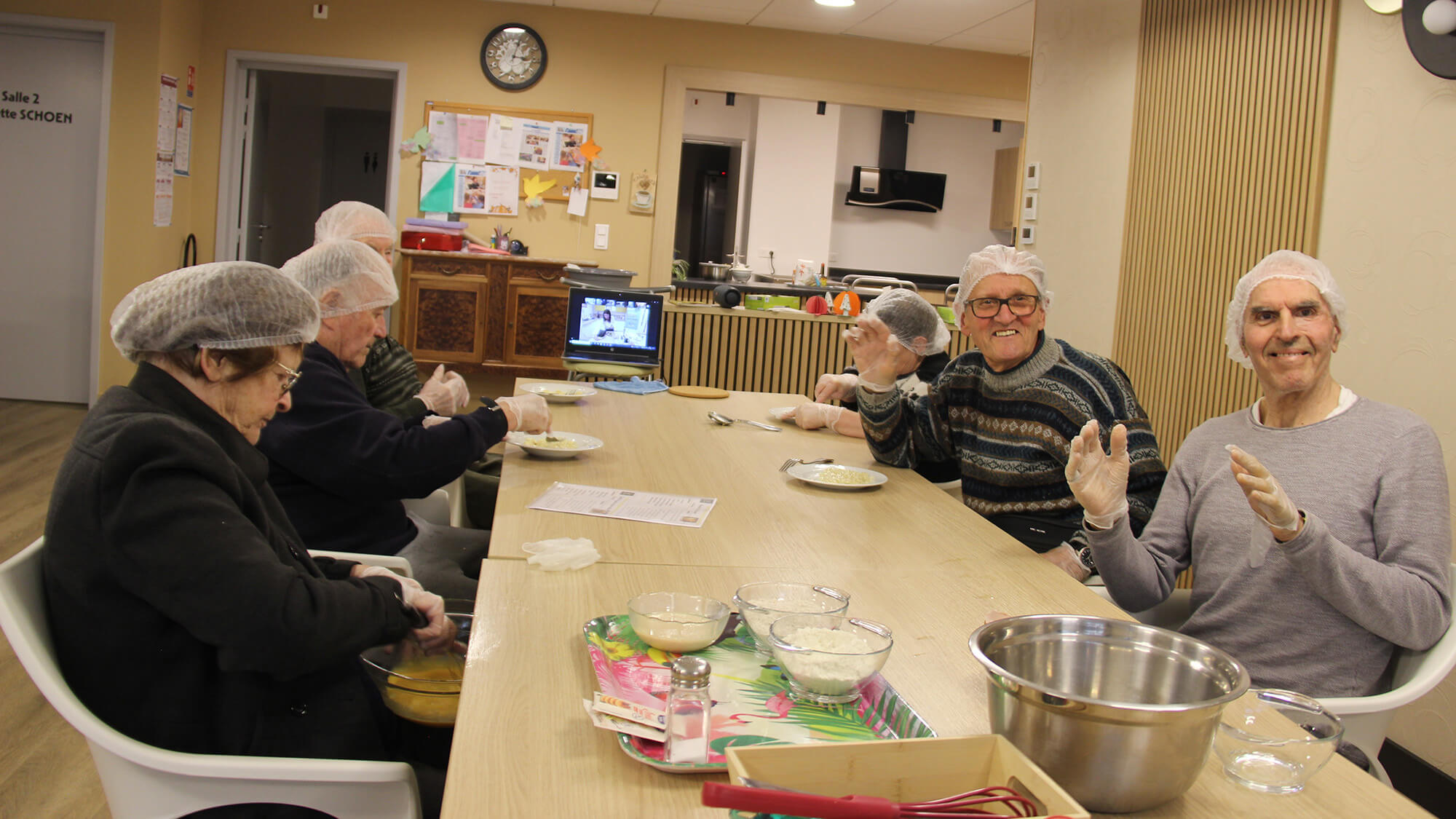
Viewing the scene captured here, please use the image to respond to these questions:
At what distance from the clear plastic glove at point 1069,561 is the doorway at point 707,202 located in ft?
26.2

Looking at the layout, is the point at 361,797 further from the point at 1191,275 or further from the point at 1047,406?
the point at 1191,275

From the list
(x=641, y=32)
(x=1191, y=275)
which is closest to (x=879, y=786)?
(x=1191, y=275)

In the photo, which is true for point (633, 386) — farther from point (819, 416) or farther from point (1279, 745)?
point (1279, 745)

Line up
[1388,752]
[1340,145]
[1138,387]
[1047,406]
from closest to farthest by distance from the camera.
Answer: [1047,406], [1388,752], [1340,145], [1138,387]

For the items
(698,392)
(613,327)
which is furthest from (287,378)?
(613,327)

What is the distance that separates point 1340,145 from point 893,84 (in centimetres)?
480

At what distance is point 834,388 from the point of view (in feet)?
11.0

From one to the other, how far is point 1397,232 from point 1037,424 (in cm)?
129

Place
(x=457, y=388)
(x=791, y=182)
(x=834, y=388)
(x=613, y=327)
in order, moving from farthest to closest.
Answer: (x=791, y=182) < (x=613, y=327) < (x=834, y=388) < (x=457, y=388)

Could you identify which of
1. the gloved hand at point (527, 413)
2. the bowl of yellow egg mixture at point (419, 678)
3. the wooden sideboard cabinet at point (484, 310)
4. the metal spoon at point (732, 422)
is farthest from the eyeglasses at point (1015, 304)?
the wooden sideboard cabinet at point (484, 310)

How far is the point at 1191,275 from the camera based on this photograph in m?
3.73

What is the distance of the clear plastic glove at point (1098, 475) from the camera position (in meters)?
1.66

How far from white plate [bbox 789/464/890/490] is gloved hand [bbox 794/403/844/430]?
24.1 inches

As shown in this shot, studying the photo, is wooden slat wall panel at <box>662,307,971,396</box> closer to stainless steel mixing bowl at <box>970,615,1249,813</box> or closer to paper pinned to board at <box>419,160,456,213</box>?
paper pinned to board at <box>419,160,456,213</box>
